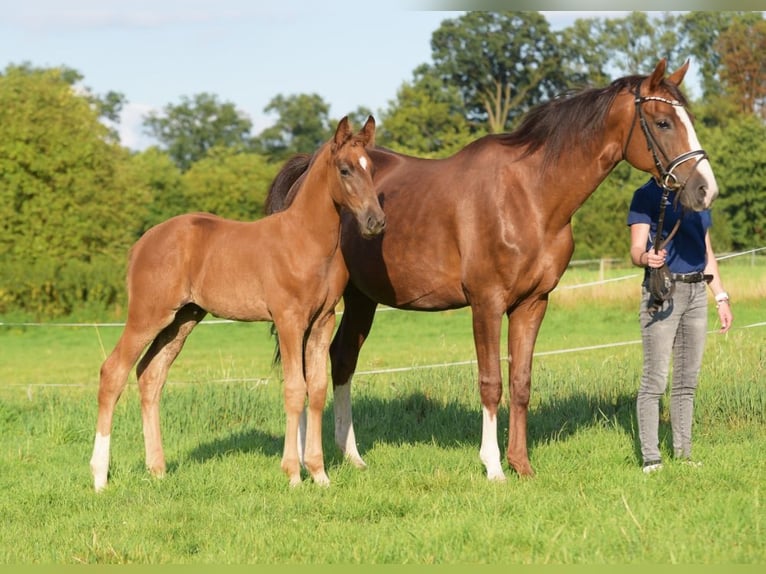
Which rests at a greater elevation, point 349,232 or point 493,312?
point 349,232

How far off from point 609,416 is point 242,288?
11.1 ft

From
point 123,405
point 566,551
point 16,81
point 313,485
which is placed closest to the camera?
point 566,551

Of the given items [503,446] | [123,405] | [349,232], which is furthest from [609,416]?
[123,405]

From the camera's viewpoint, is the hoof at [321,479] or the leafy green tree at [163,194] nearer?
the hoof at [321,479]

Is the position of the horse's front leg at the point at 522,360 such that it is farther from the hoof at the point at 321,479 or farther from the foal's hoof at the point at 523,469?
the hoof at the point at 321,479

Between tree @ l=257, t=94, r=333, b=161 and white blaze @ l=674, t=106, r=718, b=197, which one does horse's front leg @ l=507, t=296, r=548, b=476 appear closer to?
white blaze @ l=674, t=106, r=718, b=197

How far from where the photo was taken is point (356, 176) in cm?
571

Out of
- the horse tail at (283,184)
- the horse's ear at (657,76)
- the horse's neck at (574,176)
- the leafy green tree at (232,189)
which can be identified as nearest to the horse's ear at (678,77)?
the horse's ear at (657,76)

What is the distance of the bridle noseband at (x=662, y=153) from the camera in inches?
216

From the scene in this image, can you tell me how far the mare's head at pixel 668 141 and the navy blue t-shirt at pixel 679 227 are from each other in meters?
0.25

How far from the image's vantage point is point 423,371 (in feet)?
30.4

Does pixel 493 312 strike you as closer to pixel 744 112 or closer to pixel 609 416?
pixel 609 416

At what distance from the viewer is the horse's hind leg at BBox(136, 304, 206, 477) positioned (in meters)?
6.43

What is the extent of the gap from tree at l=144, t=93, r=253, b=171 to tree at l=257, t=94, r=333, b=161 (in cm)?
391
